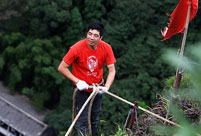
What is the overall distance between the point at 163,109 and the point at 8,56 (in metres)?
10.6

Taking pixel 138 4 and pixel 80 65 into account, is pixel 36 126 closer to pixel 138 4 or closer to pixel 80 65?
pixel 138 4

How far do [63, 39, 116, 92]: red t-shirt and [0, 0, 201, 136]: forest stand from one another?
6.02m

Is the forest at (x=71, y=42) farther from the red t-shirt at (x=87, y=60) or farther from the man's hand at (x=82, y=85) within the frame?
the man's hand at (x=82, y=85)

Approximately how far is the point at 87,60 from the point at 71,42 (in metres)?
9.23

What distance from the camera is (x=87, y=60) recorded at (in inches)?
89.4

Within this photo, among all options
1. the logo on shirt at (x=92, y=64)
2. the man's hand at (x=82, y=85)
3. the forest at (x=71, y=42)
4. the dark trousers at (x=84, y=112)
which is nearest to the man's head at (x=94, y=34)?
the logo on shirt at (x=92, y=64)

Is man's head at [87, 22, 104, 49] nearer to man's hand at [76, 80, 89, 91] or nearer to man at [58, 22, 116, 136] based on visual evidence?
man at [58, 22, 116, 136]

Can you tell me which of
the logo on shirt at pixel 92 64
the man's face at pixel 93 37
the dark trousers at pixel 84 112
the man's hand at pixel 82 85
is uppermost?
the man's face at pixel 93 37

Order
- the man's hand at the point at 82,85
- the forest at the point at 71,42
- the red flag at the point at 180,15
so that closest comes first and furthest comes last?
the red flag at the point at 180,15 → the man's hand at the point at 82,85 → the forest at the point at 71,42

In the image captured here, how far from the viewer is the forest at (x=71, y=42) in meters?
9.12

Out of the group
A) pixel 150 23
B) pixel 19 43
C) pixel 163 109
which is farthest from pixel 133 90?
pixel 163 109

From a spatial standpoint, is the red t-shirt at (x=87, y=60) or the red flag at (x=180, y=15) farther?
the red t-shirt at (x=87, y=60)

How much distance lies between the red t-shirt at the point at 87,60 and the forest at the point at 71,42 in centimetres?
602

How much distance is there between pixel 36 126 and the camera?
10.5 meters
